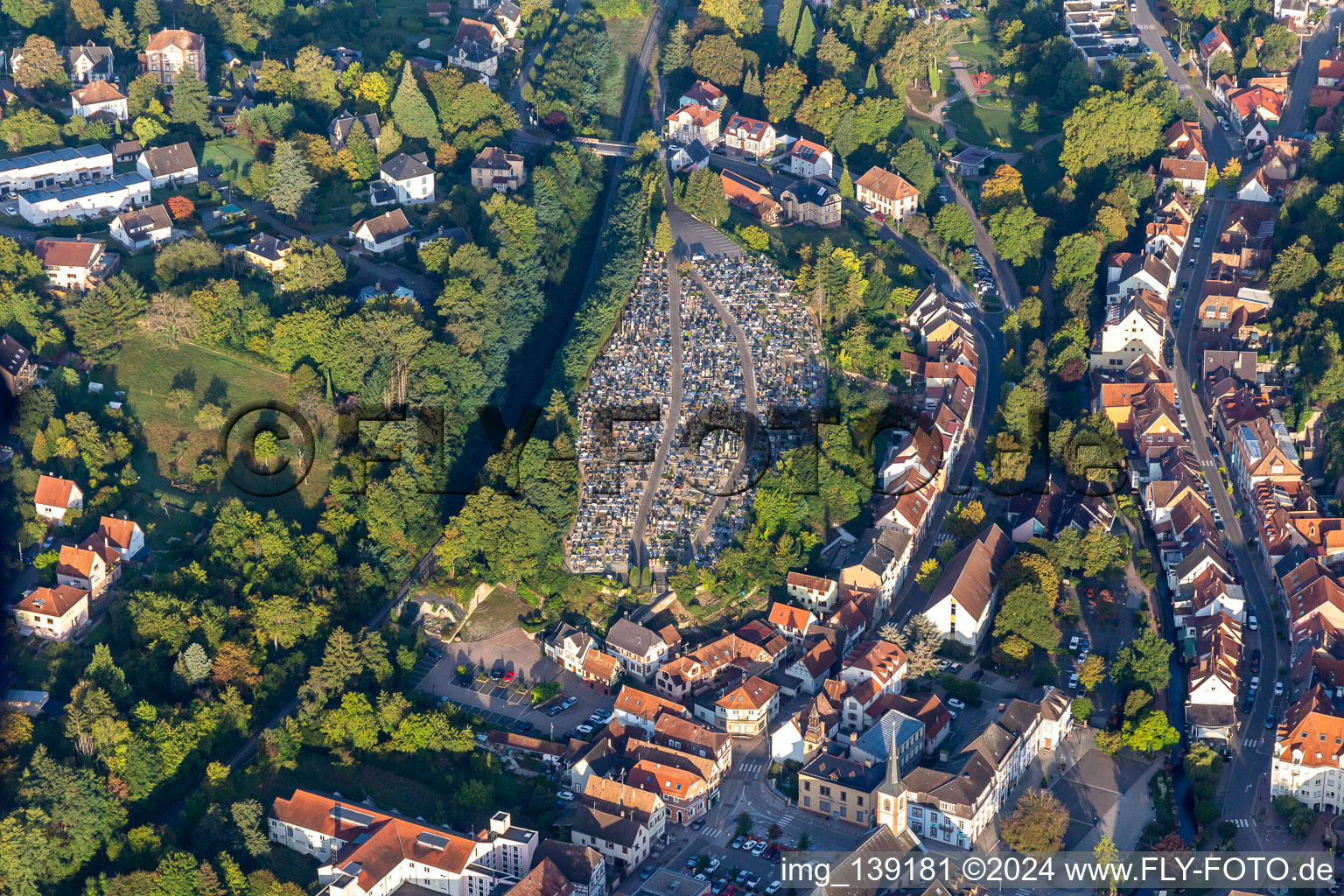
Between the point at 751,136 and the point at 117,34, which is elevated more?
the point at 751,136

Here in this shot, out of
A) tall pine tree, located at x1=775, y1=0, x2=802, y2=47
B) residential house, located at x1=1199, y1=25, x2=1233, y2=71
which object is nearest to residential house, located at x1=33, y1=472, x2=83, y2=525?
tall pine tree, located at x1=775, y1=0, x2=802, y2=47

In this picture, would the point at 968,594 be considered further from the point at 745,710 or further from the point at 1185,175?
A: the point at 1185,175

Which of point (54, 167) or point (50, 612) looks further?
point (54, 167)

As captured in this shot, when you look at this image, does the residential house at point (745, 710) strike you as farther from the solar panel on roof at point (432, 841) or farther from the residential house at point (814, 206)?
the residential house at point (814, 206)

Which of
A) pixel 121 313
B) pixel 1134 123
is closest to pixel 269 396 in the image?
pixel 121 313

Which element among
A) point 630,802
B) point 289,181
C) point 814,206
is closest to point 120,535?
point 630,802

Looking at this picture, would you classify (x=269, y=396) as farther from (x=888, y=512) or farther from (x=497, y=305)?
(x=888, y=512)
